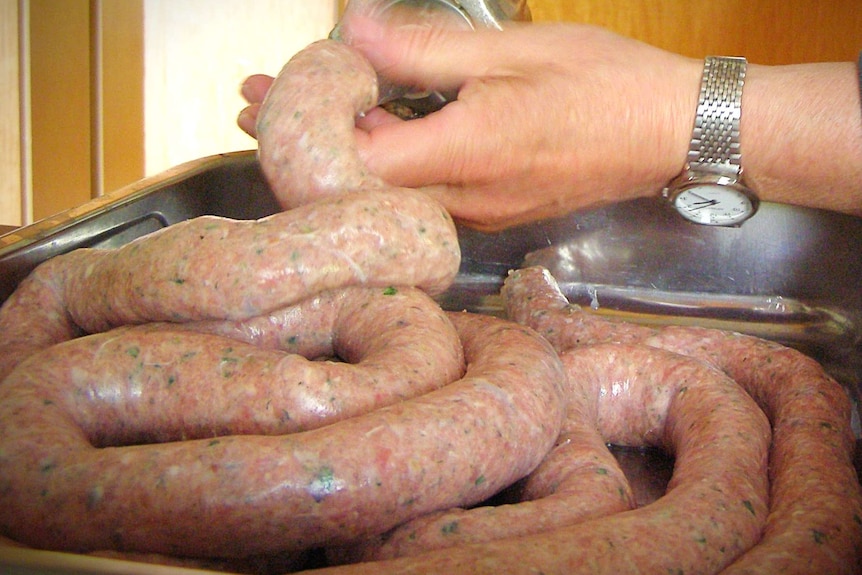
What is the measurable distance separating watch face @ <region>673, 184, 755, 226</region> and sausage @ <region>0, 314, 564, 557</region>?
30.1 inches

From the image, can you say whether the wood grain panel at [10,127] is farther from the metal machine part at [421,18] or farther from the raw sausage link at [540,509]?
the raw sausage link at [540,509]

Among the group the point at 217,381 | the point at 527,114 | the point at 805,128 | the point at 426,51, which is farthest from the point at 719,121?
the point at 217,381

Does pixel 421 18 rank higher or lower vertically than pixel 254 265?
higher

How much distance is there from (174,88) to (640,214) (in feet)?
6.17

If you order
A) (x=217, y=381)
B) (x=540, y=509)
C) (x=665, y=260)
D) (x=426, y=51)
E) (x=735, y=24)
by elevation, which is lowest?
(x=665, y=260)

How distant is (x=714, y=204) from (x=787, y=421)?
573 mm

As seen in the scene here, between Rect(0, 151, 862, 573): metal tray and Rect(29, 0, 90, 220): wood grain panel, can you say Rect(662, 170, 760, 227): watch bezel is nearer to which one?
Rect(0, 151, 862, 573): metal tray

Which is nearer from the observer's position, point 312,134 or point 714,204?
point 312,134

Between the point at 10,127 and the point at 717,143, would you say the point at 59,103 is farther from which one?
the point at 717,143

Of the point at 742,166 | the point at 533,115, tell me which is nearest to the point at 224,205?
the point at 533,115

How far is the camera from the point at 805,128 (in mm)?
1387

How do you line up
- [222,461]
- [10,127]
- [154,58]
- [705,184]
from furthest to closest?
[154,58], [10,127], [705,184], [222,461]

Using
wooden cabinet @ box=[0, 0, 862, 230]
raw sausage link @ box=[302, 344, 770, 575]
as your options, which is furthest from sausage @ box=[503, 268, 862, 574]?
wooden cabinet @ box=[0, 0, 862, 230]

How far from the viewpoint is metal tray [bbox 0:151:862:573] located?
158 cm
